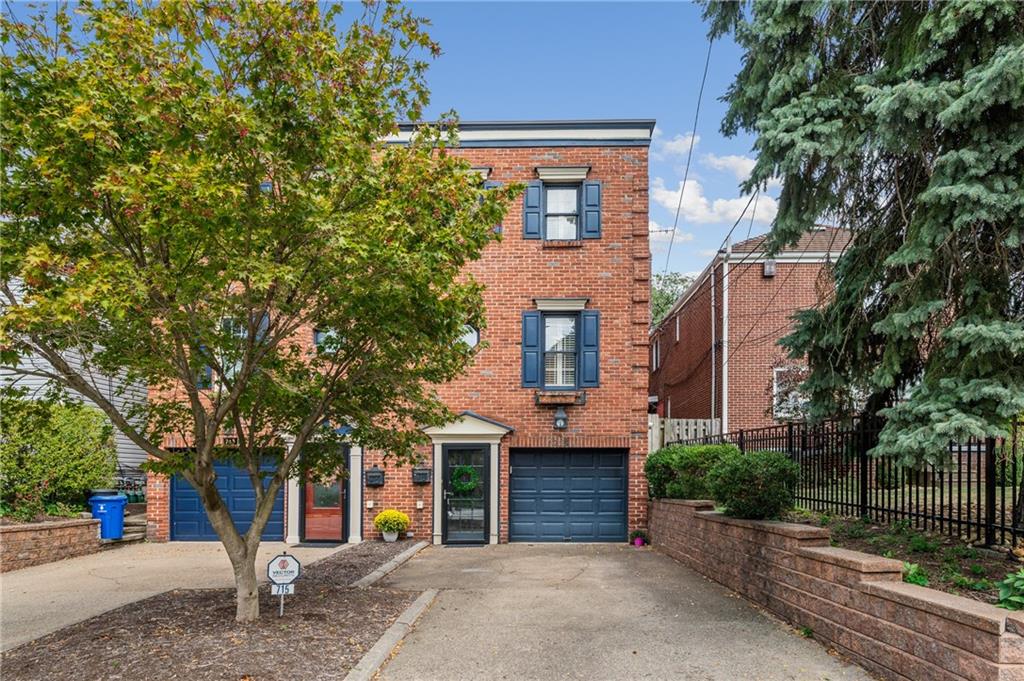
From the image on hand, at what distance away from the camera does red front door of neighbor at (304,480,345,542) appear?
15.5 meters

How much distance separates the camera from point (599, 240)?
15.6 metres

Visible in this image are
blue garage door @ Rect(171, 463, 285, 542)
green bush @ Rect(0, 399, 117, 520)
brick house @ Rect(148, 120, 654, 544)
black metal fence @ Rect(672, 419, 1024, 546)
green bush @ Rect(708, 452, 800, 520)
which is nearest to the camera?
black metal fence @ Rect(672, 419, 1024, 546)

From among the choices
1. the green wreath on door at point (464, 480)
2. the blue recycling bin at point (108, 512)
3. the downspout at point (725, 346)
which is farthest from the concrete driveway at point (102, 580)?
the downspout at point (725, 346)

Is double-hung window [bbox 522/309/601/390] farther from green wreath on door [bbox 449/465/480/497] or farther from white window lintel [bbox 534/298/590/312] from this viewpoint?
green wreath on door [bbox 449/465/480/497]

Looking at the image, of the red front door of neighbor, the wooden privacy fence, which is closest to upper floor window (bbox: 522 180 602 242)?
the wooden privacy fence

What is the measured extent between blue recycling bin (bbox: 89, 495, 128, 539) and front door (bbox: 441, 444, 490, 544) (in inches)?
264

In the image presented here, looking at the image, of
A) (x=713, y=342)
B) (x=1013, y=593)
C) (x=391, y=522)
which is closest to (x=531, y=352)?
(x=391, y=522)

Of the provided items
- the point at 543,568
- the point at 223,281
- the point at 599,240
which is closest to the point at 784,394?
the point at 599,240

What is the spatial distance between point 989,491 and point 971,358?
1671 millimetres

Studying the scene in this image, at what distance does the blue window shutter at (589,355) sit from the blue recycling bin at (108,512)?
32.6ft

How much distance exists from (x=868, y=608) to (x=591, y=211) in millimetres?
10888

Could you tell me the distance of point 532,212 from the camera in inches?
616

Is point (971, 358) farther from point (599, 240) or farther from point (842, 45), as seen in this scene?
point (599, 240)

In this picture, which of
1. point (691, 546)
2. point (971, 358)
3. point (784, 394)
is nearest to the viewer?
point (971, 358)
